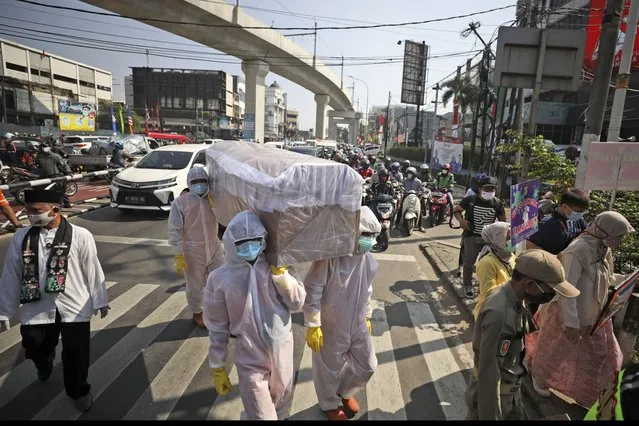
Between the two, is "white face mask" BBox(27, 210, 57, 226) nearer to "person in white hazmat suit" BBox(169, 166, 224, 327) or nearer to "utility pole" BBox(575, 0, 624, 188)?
"person in white hazmat suit" BBox(169, 166, 224, 327)

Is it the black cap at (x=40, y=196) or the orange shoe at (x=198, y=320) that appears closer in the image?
the black cap at (x=40, y=196)

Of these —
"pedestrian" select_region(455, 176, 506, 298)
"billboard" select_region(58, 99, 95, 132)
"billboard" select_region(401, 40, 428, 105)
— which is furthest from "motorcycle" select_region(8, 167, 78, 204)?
"billboard" select_region(401, 40, 428, 105)

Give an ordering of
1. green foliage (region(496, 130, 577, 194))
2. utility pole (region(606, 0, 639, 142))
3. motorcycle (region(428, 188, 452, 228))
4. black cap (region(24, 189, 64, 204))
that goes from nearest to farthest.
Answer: black cap (region(24, 189, 64, 204)) → utility pole (region(606, 0, 639, 142)) → green foliage (region(496, 130, 577, 194)) → motorcycle (region(428, 188, 452, 228))

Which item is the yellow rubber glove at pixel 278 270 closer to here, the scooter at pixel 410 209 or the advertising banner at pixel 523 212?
the advertising banner at pixel 523 212

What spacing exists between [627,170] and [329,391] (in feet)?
14.1

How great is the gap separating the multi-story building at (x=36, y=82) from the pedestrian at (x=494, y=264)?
54.1m

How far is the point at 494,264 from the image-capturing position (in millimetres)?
3137

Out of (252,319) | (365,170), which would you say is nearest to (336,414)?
(252,319)

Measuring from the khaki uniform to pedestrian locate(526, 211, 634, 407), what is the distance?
1214 millimetres

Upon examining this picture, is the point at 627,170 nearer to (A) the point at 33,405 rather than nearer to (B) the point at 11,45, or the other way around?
(A) the point at 33,405

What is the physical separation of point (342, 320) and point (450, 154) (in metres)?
15.7

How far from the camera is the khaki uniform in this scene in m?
2.05

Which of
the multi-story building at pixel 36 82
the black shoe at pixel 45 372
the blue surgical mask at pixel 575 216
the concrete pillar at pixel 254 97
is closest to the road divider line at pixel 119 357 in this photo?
the black shoe at pixel 45 372

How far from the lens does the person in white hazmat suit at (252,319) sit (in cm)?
232
